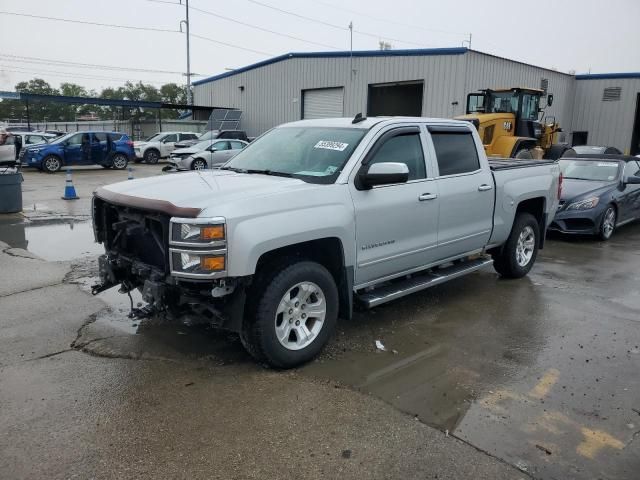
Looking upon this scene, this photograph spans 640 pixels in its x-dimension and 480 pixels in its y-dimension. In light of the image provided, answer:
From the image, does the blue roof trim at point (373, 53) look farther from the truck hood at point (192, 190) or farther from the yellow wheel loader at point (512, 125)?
the truck hood at point (192, 190)

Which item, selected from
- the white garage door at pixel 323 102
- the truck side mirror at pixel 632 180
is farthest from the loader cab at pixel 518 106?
the white garage door at pixel 323 102

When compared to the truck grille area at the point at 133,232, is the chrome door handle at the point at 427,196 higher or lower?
higher

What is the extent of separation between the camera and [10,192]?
11297 millimetres

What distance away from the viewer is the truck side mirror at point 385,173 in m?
4.40

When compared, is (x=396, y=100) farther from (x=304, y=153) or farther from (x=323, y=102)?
(x=304, y=153)

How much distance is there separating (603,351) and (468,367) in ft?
4.57

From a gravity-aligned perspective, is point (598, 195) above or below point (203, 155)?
below

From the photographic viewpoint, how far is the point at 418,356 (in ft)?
15.2

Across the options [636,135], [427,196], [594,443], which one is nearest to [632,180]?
[427,196]

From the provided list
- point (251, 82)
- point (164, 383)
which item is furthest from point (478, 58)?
point (164, 383)

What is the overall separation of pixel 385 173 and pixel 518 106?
13940mm

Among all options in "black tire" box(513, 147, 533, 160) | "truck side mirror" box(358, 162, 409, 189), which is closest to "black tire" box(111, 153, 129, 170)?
"black tire" box(513, 147, 533, 160)

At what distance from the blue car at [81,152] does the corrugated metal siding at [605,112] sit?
2380 centimetres

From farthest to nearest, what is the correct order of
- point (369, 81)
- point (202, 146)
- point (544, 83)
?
point (544, 83)
point (369, 81)
point (202, 146)
